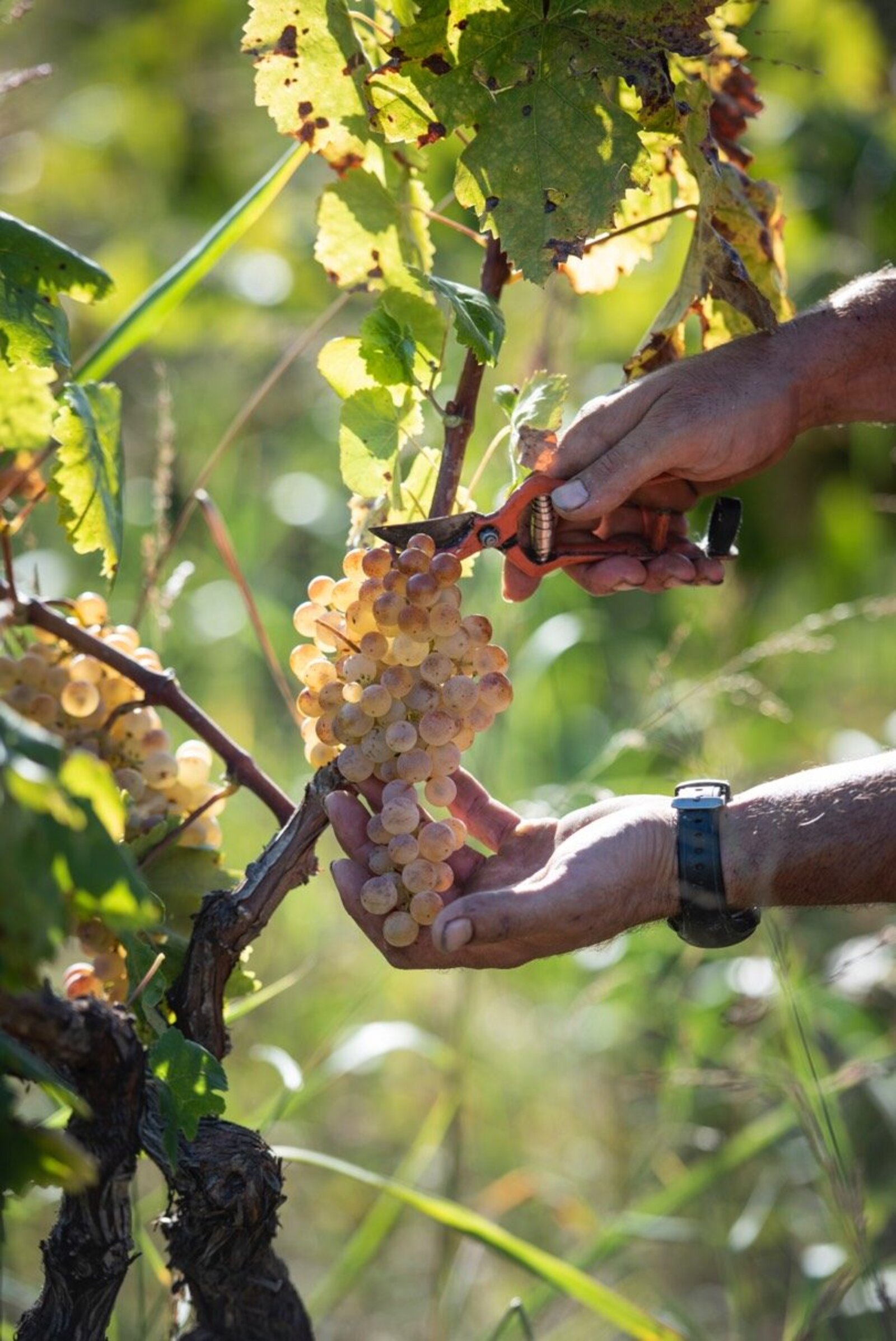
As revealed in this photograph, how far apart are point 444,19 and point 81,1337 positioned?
1182 mm

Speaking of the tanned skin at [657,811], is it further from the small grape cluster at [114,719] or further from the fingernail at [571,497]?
the small grape cluster at [114,719]

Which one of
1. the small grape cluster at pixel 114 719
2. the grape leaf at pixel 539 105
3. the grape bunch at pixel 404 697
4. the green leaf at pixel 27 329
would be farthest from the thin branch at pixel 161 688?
the grape leaf at pixel 539 105

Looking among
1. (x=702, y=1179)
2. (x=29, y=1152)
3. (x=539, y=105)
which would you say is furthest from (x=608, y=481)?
(x=702, y=1179)

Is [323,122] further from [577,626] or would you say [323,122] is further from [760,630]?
[760,630]

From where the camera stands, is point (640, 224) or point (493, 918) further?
point (640, 224)

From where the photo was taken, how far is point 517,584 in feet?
4.52

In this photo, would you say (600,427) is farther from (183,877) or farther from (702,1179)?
(702,1179)

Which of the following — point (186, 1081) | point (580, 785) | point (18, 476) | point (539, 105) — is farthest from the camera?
point (580, 785)

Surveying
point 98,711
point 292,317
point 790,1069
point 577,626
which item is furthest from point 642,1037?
point 292,317

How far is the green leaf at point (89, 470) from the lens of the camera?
47.7 inches

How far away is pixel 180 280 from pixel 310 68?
32 centimetres

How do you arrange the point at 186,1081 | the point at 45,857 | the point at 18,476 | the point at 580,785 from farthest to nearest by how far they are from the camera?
the point at 580,785 → the point at 18,476 → the point at 186,1081 → the point at 45,857

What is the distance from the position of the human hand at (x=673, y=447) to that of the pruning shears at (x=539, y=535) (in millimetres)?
14

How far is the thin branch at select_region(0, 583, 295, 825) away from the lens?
1273 mm
